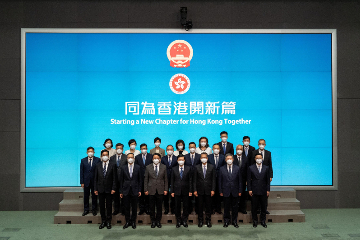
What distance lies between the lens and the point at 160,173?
18.4 feet

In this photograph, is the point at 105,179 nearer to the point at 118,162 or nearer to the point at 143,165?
the point at 118,162

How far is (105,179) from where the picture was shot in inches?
220

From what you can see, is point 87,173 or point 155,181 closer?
point 155,181

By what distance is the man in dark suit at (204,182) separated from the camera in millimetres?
5578

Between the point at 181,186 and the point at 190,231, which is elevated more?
the point at 181,186

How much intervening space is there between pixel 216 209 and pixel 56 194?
3715 millimetres

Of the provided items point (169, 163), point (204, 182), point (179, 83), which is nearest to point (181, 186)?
point (204, 182)

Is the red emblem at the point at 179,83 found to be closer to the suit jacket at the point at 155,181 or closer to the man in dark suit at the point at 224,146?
the man in dark suit at the point at 224,146

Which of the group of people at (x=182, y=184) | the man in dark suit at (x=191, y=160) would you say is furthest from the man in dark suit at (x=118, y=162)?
the man in dark suit at (x=191, y=160)

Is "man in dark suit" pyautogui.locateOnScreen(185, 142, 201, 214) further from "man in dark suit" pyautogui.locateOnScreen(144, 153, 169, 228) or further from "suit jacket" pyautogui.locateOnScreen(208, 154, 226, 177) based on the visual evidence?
"man in dark suit" pyautogui.locateOnScreen(144, 153, 169, 228)

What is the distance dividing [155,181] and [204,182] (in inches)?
36.2

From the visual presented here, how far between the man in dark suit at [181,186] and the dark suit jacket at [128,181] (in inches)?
26.6

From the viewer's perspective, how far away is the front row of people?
5.55 meters

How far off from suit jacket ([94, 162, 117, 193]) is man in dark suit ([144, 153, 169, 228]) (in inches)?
24.1
